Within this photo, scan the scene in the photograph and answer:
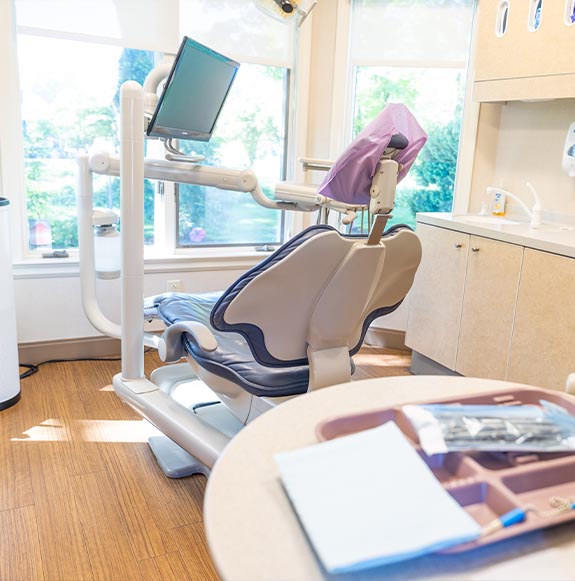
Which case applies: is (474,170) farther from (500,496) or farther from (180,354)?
(500,496)

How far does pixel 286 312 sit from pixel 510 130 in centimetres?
231

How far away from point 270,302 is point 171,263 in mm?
1887

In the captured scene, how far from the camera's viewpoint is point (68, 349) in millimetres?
Answer: 3244

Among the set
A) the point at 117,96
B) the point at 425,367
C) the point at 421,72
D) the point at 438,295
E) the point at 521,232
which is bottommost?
the point at 425,367

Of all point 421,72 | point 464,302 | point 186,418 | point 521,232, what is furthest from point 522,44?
point 186,418

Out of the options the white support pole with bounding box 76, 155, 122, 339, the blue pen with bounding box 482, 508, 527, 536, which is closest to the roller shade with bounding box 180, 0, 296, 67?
the white support pole with bounding box 76, 155, 122, 339

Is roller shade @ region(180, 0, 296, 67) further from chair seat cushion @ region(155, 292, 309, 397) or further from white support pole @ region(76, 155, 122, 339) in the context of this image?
chair seat cushion @ region(155, 292, 309, 397)

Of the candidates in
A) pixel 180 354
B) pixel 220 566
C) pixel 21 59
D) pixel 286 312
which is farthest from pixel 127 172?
pixel 220 566

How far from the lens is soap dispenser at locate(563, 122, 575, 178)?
2861mm

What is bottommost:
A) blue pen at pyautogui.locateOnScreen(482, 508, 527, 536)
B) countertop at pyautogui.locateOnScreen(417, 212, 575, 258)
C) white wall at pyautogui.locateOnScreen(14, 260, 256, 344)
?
white wall at pyautogui.locateOnScreen(14, 260, 256, 344)

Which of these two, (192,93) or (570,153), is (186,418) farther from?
(570,153)

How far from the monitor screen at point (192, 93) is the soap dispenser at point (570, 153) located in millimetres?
1764

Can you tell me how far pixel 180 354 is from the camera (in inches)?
83.5

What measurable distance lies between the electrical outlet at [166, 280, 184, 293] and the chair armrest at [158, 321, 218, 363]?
1.35 metres
